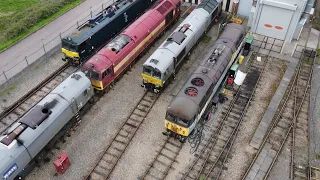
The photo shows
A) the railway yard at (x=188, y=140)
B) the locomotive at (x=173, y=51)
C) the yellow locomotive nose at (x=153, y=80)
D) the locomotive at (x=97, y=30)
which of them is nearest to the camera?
the railway yard at (x=188, y=140)

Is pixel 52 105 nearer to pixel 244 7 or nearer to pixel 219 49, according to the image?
pixel 219 49

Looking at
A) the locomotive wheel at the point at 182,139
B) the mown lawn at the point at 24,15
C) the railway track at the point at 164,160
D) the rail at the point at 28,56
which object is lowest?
the railway track at the point at 164,160

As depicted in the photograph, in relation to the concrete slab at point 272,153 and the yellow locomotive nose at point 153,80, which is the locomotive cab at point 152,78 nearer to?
the yellow locomotive nose at point 153,80

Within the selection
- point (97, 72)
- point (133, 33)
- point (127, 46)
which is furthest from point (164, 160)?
point (133, 33)

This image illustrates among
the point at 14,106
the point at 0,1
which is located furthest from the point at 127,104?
the point at 0,1

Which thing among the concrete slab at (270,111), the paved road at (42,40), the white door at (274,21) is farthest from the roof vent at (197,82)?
the paved road at (42,40)

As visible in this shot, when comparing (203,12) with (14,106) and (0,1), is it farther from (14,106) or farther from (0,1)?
(0,1)
